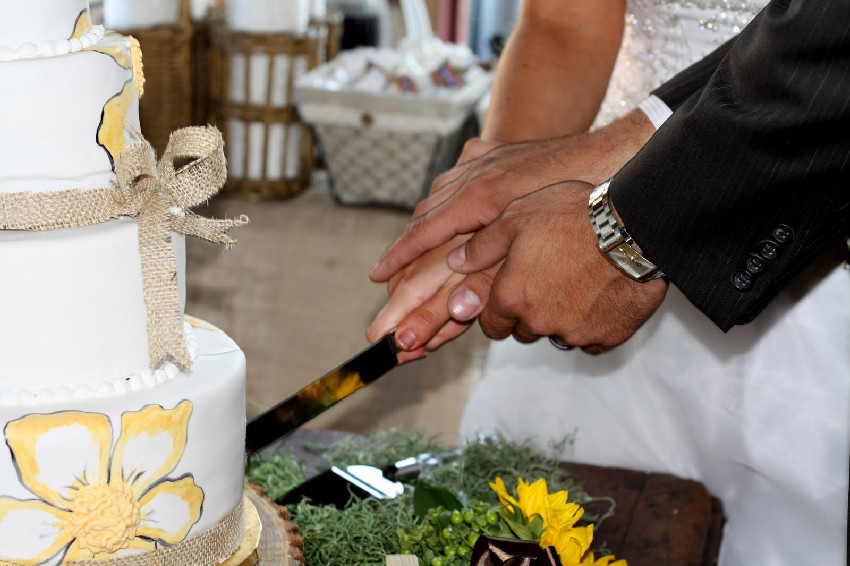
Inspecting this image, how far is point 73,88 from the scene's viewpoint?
83cm

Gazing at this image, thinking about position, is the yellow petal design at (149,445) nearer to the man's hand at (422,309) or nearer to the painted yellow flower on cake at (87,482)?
the painted yellow flower on cake at (87,482)

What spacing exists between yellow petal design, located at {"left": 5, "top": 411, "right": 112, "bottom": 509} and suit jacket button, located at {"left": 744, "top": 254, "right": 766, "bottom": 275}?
596mm

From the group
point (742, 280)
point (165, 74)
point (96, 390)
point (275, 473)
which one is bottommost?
point (165, 74)

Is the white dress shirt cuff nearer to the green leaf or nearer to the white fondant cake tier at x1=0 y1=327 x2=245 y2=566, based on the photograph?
the green leaf

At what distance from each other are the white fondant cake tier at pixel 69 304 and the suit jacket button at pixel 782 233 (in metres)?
0.57

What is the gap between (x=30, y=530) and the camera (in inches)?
32.6

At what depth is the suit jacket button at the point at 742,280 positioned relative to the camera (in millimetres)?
919

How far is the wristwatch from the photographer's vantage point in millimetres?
1022

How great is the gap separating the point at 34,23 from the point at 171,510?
0.44 meters

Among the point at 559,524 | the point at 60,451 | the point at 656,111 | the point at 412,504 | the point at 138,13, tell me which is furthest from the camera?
the point at 138,13

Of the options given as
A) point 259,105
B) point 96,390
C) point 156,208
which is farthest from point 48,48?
point 259,105

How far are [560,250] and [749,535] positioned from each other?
562 millimetres

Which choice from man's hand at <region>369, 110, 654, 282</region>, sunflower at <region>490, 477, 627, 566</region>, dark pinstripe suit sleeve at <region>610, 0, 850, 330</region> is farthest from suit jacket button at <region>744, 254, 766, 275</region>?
man's hand at <region>369, 110, 654, 282</region>

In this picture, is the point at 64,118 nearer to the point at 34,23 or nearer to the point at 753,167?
the point at 34,23
